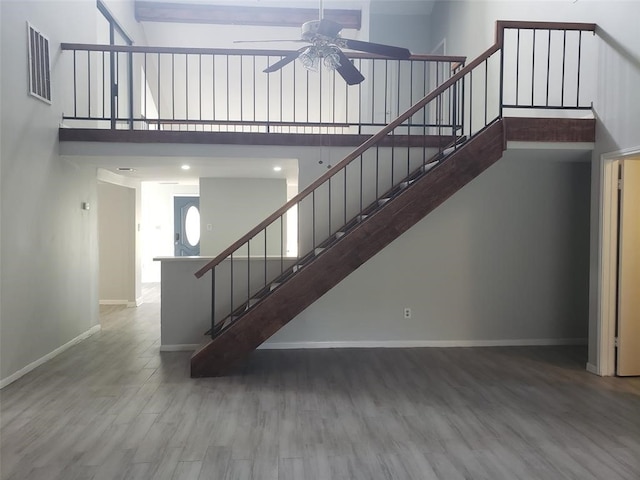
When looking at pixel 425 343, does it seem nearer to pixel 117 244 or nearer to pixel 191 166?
pixel 191 166

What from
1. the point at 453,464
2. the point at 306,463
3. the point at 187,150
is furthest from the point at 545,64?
the point at 306,463

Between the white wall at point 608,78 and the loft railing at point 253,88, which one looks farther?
the loft railing at point 253,88

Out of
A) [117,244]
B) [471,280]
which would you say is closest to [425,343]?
[471,280]

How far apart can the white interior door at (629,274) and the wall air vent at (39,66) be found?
18.1 ft

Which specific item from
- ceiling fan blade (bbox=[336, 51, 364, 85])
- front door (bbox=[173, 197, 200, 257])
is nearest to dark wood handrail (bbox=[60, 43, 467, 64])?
ceiling fan blade (bbox=[336, 51, 364, 85])

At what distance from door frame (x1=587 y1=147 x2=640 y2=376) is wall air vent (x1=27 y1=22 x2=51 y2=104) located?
5357 mm

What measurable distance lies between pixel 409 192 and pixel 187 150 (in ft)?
8.07

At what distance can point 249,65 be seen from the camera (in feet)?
27.5

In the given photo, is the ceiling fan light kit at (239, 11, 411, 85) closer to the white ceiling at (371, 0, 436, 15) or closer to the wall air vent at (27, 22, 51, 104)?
the wall air vent at (27, 22, 51, 104)

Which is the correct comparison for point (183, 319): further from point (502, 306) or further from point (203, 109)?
point (203, 109)

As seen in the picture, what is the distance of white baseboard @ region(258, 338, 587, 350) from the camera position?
5.31 m

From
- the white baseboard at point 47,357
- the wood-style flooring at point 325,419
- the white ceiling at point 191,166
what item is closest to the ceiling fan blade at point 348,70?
the white ceiling at point 191,166

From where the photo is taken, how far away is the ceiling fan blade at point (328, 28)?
3.40 meters

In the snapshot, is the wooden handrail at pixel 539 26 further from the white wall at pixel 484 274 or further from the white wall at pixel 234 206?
the white wall at pixel 234 206
